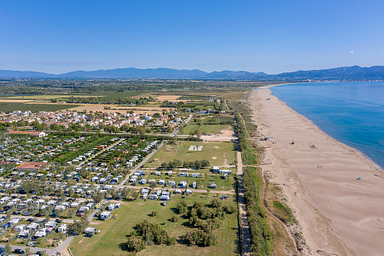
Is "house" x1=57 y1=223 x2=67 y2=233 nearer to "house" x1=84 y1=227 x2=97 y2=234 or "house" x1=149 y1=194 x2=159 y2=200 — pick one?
"house" x1=84 y1=227 x2=97 y2=234

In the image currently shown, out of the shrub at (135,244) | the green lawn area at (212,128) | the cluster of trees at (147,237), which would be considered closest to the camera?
the shrub at (135,244)

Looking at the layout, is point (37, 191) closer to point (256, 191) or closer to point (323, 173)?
point (256, 191)

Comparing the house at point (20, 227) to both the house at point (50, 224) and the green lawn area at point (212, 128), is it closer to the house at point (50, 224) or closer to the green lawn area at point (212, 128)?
the house at point (50, 224)

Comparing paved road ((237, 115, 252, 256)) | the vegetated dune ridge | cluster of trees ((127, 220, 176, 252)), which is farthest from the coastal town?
the vegetated dune ridge

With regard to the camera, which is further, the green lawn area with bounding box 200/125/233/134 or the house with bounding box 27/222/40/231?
the green lawn area with bounding box 200/125/233/134

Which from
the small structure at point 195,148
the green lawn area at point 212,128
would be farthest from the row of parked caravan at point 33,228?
the green lawn area at point 212,128
